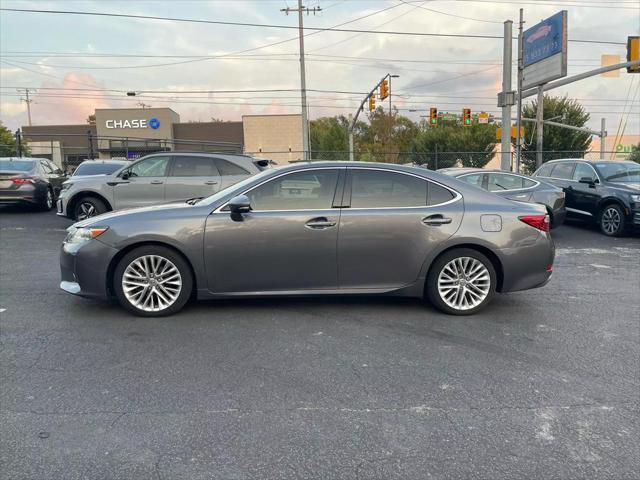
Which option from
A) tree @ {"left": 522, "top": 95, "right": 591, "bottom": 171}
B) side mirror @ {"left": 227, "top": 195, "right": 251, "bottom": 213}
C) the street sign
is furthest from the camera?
tree @ {"left": 522, "top": 95, "right": 591, "bottom": 171}

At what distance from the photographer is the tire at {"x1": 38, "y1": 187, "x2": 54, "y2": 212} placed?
14.2 m

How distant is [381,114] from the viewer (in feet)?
178

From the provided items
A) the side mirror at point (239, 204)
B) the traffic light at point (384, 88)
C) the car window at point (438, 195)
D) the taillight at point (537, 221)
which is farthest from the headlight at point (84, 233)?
the traffic light at point (384, 88)

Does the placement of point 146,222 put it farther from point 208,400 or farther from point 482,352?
point 482,352

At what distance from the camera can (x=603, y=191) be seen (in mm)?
11625

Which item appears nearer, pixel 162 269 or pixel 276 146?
pixel 162 269

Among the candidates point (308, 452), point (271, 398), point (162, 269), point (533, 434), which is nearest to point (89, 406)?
point (271, 398)

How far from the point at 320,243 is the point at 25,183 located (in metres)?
11.3

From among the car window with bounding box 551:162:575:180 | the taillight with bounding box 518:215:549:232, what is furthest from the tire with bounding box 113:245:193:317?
the car window with bounding box 551:162:575:180

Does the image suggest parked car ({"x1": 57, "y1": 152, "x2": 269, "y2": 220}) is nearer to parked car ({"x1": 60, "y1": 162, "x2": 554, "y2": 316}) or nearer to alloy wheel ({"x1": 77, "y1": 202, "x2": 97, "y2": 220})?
alloy wheel ({"x1": 77, "y1": 202, "x2": 97, "y2": 220})

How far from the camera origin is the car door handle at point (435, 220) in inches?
213

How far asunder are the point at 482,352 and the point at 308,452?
2.10 m

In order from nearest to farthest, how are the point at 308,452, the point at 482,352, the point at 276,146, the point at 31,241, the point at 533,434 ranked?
1. the point at 308,452
2. the point at 533,434
3. the point at 482,352
4. the point at 31,241
5. the point at 276,146

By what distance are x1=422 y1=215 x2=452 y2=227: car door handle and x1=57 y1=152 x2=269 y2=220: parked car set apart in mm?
5964
